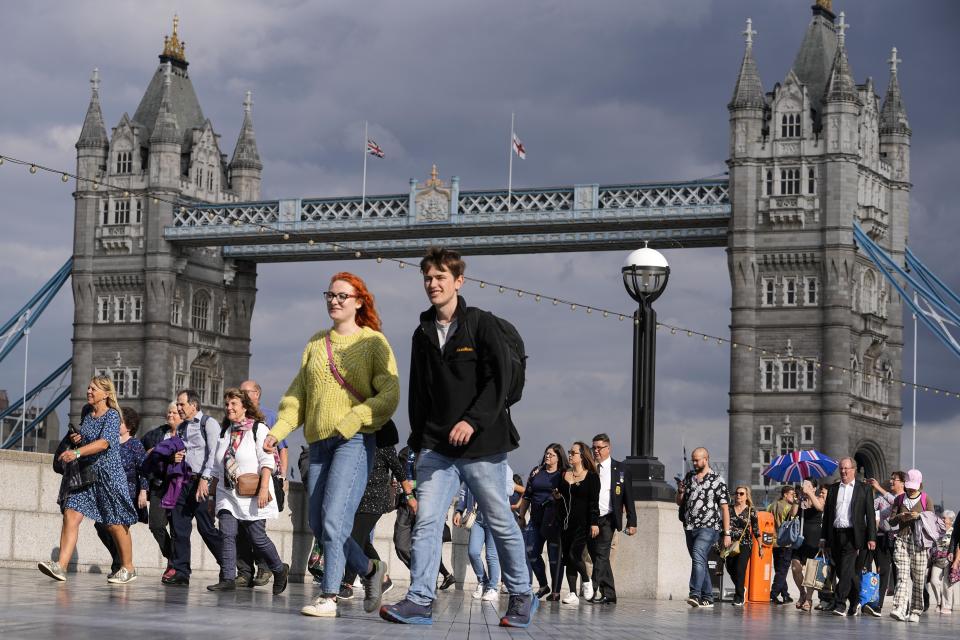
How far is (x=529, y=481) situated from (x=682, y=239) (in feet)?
149

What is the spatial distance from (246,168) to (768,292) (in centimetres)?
2727

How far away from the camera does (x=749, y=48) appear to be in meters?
62.4

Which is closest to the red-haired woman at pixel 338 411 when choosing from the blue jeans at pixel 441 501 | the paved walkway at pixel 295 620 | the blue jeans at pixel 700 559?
the paved walkway at pixel 295 620

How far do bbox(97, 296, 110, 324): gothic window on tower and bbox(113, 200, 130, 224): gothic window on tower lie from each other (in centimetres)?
325

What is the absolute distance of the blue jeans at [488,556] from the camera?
13453mm

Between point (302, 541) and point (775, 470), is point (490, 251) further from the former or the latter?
point (302, 541)

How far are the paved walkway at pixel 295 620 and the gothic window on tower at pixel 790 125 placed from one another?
156 feet

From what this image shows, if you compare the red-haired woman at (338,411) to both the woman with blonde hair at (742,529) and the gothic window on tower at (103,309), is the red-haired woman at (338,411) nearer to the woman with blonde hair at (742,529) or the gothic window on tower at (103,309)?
the woman with blonde hair at (742,529)

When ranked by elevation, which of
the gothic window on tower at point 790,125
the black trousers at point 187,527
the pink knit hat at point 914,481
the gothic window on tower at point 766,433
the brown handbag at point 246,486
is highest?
the gothic window on tower at point 790,125

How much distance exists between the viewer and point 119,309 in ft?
234

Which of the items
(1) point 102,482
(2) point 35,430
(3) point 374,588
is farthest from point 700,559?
(2) point 35,430

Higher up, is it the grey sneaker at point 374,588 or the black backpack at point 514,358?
the black backpack at point 514,358

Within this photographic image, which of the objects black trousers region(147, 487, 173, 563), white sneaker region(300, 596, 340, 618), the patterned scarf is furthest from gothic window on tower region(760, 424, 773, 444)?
white sneaker region(300, 596, 340, 618)

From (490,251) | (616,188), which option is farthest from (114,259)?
(616,188)
